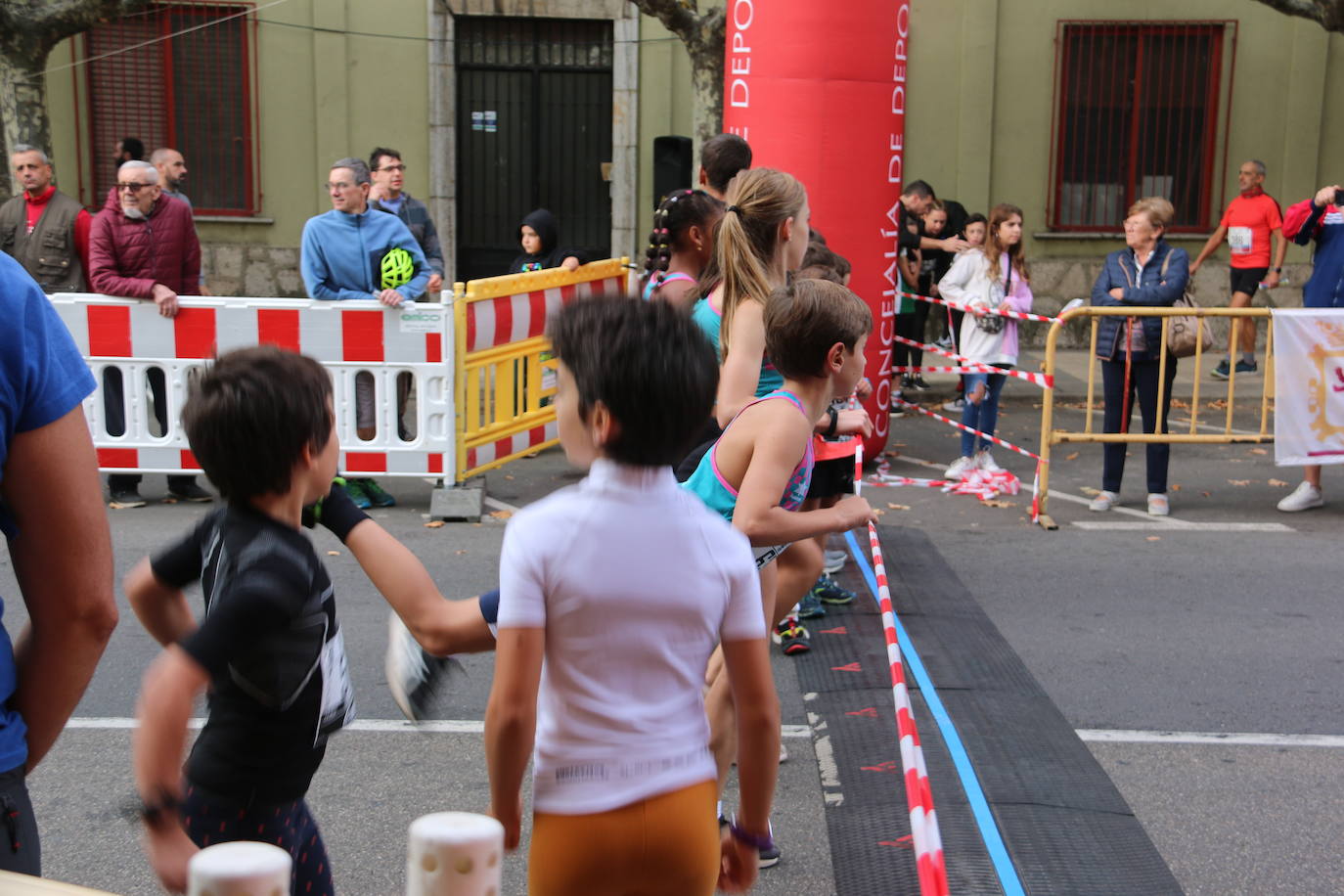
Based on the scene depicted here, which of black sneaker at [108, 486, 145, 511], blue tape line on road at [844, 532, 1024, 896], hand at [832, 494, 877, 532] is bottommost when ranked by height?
black sneaker at [108, 486, 145, 511]

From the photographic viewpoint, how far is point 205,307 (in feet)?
28.2

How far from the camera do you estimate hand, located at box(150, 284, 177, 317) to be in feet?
28.0

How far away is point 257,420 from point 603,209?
607 inches

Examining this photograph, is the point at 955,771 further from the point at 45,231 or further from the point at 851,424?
the point at 45,231

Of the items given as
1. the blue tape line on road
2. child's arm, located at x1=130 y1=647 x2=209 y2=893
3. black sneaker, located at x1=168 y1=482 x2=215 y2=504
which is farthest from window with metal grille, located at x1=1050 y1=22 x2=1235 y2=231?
child's arm, located at x1=130 y1=647 x2=209 y2=893

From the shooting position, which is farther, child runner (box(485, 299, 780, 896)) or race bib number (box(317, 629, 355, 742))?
race bib number (box(317, 629, 355, 742))

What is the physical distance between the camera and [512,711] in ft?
7.24

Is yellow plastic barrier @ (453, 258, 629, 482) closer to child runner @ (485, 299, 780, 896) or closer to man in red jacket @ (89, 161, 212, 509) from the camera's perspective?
man in red jacket @ (89, 161, 212, 509)

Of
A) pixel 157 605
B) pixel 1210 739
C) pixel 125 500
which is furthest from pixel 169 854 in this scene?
pixel 125 500

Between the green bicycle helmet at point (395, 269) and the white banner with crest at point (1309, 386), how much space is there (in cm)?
534

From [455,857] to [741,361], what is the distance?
9.39ft

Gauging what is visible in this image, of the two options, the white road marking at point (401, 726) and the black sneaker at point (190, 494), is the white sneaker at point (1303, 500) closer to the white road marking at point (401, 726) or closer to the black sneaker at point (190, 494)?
the white road marking at point (401, 726)

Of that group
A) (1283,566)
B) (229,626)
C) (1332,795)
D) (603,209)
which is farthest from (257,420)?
(603,209)

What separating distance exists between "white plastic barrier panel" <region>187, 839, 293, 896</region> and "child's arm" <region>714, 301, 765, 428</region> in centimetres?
A: 281
